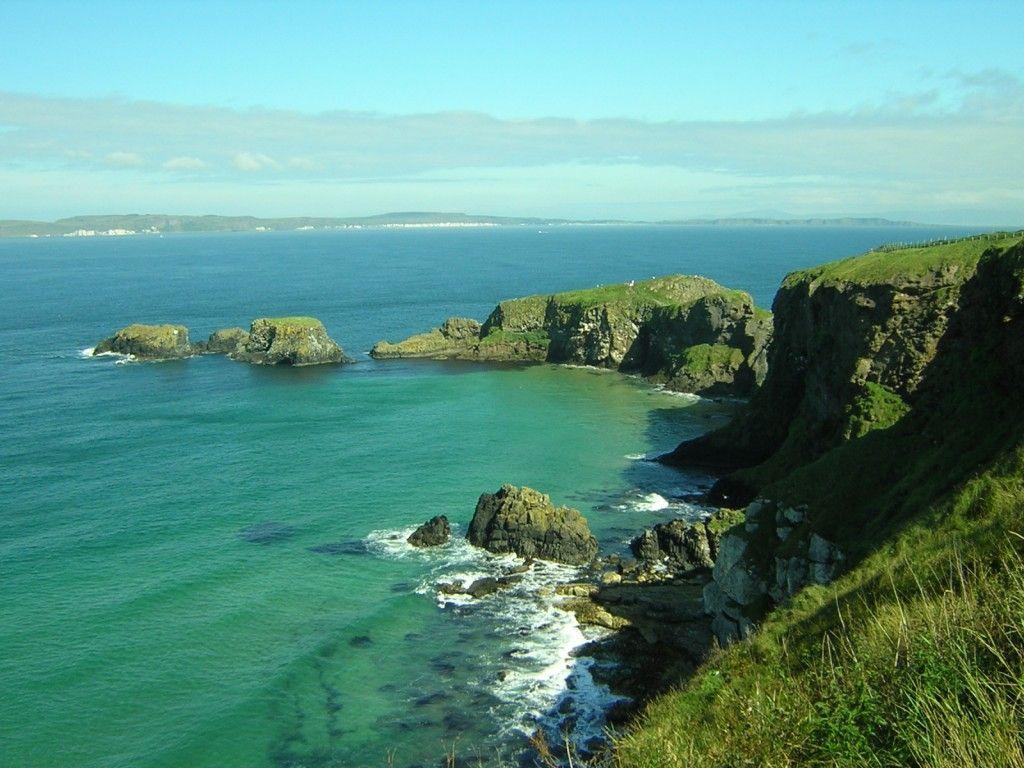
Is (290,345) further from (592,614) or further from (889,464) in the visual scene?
(889,464)

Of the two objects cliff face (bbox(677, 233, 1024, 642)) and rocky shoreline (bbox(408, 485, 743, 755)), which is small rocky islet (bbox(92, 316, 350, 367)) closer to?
rocky shoreline (bbox(408, 485, 743, 755))

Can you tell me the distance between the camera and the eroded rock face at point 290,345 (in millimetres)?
109688

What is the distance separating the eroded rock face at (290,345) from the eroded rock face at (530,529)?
64.5 metres

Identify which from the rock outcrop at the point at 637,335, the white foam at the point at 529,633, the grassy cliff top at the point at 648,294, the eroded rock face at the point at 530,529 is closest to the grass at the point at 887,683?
the white foam at the point at 529,633

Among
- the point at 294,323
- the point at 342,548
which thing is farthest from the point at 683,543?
the point at 294,323

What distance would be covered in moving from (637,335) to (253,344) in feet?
165

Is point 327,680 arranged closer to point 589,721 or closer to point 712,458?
point 589,721

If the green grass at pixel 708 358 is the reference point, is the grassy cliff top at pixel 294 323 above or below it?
above

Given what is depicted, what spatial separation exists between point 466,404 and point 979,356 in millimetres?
57153

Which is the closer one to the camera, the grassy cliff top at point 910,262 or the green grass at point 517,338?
the grassy cliff top at point 910,262

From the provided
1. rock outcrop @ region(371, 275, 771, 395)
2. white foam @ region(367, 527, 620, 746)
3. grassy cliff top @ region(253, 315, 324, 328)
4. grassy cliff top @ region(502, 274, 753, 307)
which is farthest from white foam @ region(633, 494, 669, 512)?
grassy cliff top @ region(253, 315, 324, 328)

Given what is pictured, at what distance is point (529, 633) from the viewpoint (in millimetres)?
38906

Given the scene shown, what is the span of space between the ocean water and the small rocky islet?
24.9 feet

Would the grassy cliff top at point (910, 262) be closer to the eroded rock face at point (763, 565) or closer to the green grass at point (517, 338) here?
the eroded rock face at point (763, 565)
